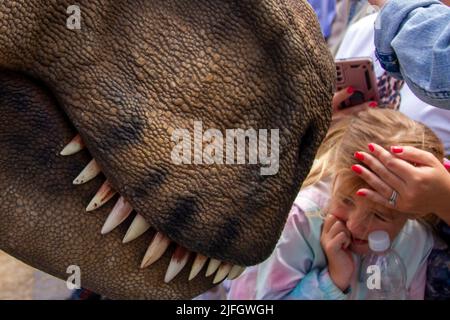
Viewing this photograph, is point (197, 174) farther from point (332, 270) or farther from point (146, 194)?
point (332, 270)

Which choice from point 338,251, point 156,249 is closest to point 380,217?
point 338,251

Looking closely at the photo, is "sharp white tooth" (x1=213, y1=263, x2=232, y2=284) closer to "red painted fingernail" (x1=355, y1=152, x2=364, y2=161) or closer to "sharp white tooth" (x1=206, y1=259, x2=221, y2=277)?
"sharp white tooth" (x1=206, y1=259, x2=221, y2=277)

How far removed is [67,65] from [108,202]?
0.21 m

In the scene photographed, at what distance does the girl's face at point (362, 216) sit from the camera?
6.20ft

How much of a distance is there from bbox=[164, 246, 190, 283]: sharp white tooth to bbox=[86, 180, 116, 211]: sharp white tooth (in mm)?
143

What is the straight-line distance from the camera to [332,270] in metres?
1.99

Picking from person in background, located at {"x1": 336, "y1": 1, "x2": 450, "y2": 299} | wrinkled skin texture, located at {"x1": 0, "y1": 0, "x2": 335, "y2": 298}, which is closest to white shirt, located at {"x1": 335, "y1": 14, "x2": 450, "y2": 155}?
person in background, located at {"x1": 336, "y1": 1, "x2": 450, "y2": 299}

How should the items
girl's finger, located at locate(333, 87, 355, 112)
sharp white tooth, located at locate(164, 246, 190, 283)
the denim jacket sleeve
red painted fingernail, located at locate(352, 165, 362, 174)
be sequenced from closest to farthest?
sharp white tooth, located at locate(164, 246, 190, 283), the denim jacket sleeve, red painted fingernail, located at locate(352, 165, 362, 174), girl's finger, located at locate(333, 87, 355, 112)

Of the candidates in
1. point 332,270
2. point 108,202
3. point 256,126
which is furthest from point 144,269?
point 332,270

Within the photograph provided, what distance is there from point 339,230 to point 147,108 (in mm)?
1075

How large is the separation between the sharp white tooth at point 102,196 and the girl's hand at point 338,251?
1.02 meters

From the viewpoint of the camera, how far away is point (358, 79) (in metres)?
2.05

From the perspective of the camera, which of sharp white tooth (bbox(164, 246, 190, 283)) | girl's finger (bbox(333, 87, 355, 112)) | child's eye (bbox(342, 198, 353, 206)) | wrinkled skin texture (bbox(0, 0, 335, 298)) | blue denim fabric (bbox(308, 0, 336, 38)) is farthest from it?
blue denim fabric (bbox(308, 0, 336, 38))

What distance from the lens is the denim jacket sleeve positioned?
1396 mm
